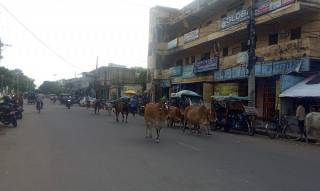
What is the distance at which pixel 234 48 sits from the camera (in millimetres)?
25781

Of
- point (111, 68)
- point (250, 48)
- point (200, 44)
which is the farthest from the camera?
point (111, 68)

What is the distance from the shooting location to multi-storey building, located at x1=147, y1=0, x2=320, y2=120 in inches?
714

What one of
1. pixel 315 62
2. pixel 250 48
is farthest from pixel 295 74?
pixel 250 48

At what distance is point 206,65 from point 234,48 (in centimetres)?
285

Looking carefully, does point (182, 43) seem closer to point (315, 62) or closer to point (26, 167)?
point (315, 62)

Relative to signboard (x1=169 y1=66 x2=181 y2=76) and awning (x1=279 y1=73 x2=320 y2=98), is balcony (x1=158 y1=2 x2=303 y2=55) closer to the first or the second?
signboard (x1=169 y1=66 x2=181 y2=76)

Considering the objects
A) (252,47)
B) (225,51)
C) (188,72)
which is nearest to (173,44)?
(188,72)

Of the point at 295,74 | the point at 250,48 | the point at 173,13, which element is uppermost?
the point at 173,13

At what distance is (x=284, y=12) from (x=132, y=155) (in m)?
14.7

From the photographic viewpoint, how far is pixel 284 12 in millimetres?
18359

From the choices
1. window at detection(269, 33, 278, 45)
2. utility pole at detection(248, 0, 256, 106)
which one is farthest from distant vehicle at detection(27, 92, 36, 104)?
utility pole at detection(248, 0, 256, 106)

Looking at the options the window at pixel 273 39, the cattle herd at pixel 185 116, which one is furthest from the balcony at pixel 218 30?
the cattle herd at pixel 185 116

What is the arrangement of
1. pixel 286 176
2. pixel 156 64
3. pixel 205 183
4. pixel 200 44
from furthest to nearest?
pixel 156 64 < pixel 200 44 < pixel 286 176 < pixel 205 183

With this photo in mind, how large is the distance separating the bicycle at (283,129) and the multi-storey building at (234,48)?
3799mm
